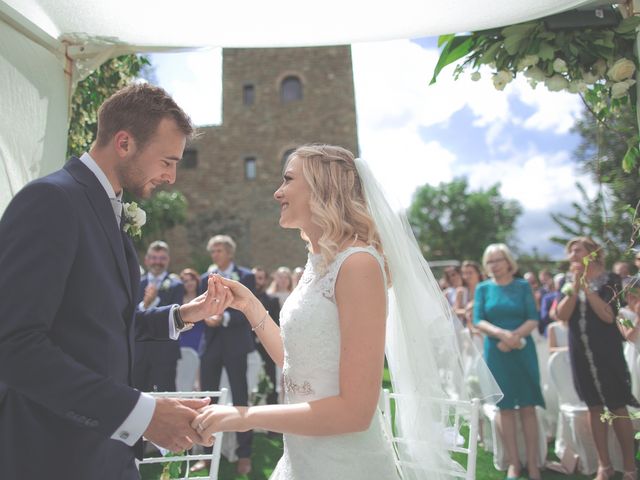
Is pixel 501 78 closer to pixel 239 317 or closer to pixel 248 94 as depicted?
pixel 239 317

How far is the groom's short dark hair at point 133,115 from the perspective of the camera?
190 centimetres

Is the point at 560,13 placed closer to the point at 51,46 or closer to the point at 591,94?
the point at 591,94

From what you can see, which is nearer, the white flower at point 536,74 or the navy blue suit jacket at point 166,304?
the white flower at point 536,74

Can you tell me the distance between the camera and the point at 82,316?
1625 mm

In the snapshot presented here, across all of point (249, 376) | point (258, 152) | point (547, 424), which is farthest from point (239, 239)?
point (547, 424)

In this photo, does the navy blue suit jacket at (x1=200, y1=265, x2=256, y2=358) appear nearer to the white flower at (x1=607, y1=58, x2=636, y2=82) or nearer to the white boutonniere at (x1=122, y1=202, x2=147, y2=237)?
the white boutonniere at (x1=122, y1=202, x2=147, y2=237)

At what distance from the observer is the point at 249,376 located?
22.9 ft

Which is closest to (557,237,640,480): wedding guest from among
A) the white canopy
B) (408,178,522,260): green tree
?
Result: the white canopy

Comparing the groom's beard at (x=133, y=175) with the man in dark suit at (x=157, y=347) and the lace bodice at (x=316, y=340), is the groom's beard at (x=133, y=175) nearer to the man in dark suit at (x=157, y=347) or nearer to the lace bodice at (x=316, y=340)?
the lace bodice at (x=316, y=340)

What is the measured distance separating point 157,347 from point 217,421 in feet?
13.6

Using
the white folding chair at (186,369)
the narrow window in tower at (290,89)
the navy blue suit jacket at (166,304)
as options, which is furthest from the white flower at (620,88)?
the narrow window in tower at (290,89)

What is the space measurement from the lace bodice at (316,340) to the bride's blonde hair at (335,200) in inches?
4.0

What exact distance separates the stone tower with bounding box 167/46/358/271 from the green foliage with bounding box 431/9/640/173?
20.7 meters

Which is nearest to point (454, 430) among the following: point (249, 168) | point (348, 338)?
point (348, 338)
